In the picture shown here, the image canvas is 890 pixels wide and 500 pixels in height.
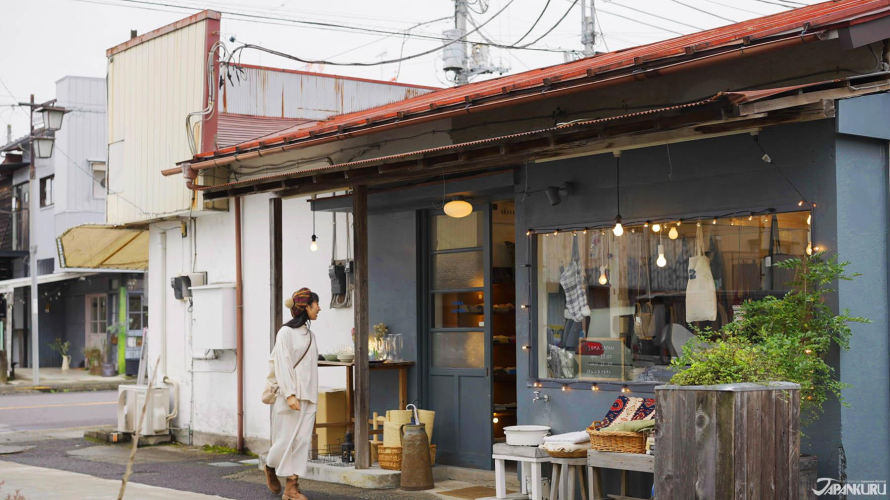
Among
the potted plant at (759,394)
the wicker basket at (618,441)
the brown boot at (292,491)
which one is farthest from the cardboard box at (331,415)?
the potted plant at (759,394)

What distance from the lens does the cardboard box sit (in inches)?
453

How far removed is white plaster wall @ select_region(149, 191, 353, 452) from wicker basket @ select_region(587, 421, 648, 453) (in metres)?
4.49

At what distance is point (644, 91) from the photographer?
890 cm

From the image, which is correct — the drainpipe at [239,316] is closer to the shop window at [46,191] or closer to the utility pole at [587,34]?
the utility pole at [587,34]

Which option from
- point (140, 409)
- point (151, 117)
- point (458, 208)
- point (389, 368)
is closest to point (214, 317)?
point (140, 409)

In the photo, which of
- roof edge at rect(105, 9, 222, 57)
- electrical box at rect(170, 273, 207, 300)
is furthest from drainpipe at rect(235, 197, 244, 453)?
roof edge at rect(105, 9, 222, 57)

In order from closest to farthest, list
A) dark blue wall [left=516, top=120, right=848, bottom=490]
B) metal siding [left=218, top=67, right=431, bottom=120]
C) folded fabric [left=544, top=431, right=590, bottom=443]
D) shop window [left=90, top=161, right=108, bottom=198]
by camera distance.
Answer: dark blue wall [left=516, top=120, right=848, bottom=490]
folded fabric [left=544, top=431, right=590, bottom=443]
metal siding [left=218, top=67, right=431, bottom=120]
shop window [left=90, top=161, right=108, bottom=198]

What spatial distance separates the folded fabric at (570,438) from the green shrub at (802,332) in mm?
1423

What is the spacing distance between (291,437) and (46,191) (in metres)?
26.2

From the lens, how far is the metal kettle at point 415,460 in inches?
393

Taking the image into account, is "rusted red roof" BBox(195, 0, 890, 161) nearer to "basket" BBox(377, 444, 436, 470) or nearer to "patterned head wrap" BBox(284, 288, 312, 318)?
"patterned head wrap" BBox(284, 288, 312, 318)

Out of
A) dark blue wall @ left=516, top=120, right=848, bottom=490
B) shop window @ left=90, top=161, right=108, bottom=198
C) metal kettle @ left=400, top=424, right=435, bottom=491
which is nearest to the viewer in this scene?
dark blue wall @ left=516, top=120, right=848, bottom=490

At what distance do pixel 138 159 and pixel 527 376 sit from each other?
27.3 feet

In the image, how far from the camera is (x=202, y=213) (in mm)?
14148
